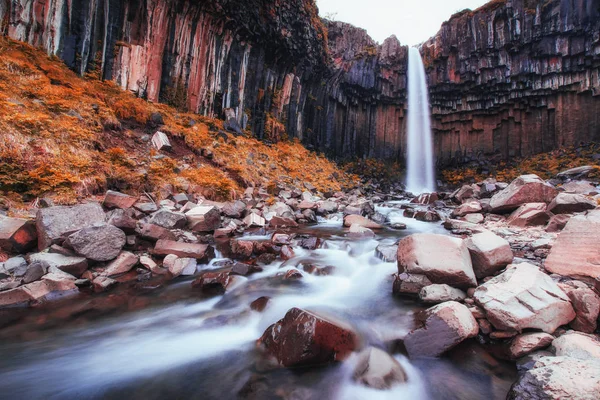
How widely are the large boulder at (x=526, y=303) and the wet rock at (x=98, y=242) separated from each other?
5.78 metres

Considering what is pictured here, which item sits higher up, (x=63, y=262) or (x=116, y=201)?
(x=116, y=201)

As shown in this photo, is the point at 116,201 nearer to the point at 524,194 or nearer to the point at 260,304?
the point at 260,304

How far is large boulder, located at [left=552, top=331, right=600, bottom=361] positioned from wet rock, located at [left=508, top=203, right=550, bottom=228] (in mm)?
5588

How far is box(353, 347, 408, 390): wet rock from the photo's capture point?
8.44 ft

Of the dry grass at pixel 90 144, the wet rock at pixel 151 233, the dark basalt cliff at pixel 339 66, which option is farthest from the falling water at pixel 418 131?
the wet rock at pixel 151 233

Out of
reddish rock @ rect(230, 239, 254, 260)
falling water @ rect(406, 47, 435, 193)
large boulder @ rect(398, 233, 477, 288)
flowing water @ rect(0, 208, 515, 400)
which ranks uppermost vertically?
falling water @ rect(406, 47, 435, 193)

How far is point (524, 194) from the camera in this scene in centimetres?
803

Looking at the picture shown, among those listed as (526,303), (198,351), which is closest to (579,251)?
(526,303)

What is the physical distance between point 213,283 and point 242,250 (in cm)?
139

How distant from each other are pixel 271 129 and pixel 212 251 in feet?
52.2

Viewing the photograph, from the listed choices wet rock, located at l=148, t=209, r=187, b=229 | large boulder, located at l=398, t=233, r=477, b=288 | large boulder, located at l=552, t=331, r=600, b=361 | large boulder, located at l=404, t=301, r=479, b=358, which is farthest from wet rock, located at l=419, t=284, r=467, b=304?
wet rock, located at l=148, t=209, r=187, b=229

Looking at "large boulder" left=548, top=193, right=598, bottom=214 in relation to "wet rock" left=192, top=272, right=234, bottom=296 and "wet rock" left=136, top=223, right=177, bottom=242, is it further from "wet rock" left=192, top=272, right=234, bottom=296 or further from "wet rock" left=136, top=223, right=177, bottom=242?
"wet rock" left=136, top=223, right=177, bottom=242

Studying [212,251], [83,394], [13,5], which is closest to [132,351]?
[83,394]

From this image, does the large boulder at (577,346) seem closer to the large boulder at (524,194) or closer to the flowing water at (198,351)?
the flowing water at (198,351)
